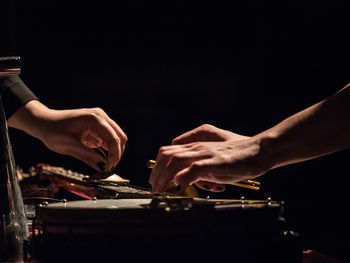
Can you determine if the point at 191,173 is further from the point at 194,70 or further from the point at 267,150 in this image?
the point at 194,70

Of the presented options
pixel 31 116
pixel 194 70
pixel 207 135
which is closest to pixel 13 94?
pixel 31 116

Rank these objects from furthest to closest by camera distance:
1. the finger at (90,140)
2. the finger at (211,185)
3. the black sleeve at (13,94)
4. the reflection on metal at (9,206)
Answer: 1. the black sleeve at (13,94)
2. the finger at (90,140)
3. the finger at (211,185)
4. the reflection on metal at (9,206)

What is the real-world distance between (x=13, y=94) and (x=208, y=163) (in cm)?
103

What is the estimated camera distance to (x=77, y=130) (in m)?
1.48

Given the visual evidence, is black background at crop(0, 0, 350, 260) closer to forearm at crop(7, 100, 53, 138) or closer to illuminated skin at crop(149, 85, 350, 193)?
illuminated skin at crop(149, 85, 350, 193)

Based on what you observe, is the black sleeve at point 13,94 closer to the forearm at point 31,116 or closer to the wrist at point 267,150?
the forearm at point 31,116

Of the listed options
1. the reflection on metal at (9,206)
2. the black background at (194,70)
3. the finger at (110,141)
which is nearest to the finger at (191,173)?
the reflection on metal at (9,206)

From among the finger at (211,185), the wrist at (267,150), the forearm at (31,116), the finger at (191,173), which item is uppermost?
the forearm at (31,116)

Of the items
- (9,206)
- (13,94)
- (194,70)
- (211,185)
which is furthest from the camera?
(194,70)

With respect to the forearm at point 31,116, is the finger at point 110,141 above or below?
below

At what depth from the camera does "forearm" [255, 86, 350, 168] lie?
33.0 inches

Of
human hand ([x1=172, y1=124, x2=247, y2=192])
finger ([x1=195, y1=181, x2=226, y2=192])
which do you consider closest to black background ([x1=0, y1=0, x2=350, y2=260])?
human hand ([x1=172, y1=124, x2=247, y2=192])

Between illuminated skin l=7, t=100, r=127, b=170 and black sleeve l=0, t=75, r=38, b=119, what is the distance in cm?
2

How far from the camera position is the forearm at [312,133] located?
2.75 ft
